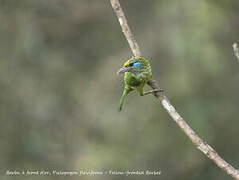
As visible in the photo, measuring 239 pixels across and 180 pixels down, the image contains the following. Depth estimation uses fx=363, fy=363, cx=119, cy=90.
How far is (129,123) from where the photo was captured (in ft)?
23.5

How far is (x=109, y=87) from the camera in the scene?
7273 millimetres

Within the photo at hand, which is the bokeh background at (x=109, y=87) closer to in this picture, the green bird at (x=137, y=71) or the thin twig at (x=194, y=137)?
the green bird at (x=137, y=71)

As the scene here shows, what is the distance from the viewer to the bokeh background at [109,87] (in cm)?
627

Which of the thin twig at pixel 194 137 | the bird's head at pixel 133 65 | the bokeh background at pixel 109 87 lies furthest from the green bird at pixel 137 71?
the bokeh background at pixel 109 87

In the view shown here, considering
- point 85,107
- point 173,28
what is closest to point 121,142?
point 85,107

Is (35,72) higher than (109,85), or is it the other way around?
(35,72)

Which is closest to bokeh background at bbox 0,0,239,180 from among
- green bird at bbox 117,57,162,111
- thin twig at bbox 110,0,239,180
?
green bird at bbox 117,57,162,111

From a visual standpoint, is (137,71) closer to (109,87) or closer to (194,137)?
(194,137)

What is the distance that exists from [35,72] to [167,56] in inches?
99.3

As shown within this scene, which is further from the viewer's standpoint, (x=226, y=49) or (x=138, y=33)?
(x=138, y=33)

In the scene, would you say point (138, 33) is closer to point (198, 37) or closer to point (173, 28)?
point (173, 28)

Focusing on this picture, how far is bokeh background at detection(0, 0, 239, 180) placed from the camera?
20.6ft

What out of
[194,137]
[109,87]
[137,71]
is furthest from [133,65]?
[109,87]

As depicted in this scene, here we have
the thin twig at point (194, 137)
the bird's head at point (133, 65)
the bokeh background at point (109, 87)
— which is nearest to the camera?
the thin twig at point (194, 137)
